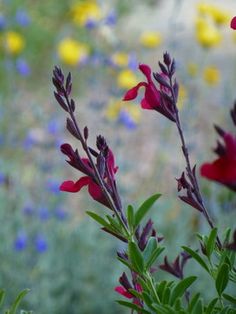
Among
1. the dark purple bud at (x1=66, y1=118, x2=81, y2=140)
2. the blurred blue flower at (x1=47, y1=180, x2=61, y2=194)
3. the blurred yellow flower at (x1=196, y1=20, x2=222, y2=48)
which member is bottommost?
the dark purple bud at (x1=66, y1=118, x2=81, y2=140)

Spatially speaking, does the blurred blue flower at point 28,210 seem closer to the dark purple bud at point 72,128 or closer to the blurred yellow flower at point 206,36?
the blurred yellow flower at point 206,36

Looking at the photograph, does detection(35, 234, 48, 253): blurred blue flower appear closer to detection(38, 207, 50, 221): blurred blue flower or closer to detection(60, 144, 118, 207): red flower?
detection(38, 207, 50, 221): blurred blue flower

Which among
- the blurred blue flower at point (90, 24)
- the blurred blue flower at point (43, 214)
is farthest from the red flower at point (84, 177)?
the blurred blue flower at point (90, 24)

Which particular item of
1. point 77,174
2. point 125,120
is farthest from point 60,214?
point 77,174

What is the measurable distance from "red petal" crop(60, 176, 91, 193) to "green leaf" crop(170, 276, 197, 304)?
0.15 metres

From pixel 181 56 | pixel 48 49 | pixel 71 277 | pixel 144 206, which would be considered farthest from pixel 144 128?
pixel 144 206

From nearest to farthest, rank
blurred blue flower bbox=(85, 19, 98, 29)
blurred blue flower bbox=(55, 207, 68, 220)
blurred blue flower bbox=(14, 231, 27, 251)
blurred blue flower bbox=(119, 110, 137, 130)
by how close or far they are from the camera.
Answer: blurred blue flower bbox=(14, 231, 27, 251) < blurred blue flower bbox=(55, 207, 68, 220) < blurred blue flower bbox=(119, 110, 137, 130) < blurred blue flower bbox=(85, 19, 98, 29)

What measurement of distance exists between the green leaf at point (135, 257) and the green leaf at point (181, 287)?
0.04m

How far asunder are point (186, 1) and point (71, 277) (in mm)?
5985

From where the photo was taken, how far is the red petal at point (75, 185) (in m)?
0.79

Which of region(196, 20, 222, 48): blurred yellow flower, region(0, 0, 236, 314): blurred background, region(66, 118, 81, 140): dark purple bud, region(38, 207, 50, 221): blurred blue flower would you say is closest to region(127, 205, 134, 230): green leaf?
region(66, 118, 81, 140): dark purple bud

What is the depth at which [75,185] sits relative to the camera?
793 mm

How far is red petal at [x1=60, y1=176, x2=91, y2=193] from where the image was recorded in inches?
31.1

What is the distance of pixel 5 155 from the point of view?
4957 mm
